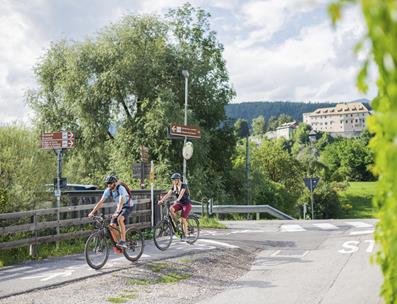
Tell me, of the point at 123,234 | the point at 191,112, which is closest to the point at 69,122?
the point at 191,112

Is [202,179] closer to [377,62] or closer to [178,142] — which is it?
[178,142]

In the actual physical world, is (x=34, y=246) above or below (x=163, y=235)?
below

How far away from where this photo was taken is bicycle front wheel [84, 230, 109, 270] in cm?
1019

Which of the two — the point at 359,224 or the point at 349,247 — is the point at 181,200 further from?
the point at 359,224

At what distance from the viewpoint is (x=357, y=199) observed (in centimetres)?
8988

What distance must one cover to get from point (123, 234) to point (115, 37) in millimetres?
23404

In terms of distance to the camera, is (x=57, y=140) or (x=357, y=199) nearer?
(x=57, y=140)

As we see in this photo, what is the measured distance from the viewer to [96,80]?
32.2m

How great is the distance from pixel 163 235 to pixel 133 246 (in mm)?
2091

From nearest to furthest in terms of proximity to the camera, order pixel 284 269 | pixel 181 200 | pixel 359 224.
A: pixel 284 269 → pixel 181 200 → pixel 359 224

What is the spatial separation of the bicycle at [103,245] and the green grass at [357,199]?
6580 centimetres

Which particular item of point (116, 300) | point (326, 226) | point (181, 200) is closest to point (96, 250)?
point (116, 300)

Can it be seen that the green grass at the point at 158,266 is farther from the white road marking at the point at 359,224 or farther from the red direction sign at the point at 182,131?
the white road marking at the point at 359,224

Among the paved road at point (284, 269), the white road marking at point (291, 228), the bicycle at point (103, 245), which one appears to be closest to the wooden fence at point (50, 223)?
the paved road at point (284, 269)
